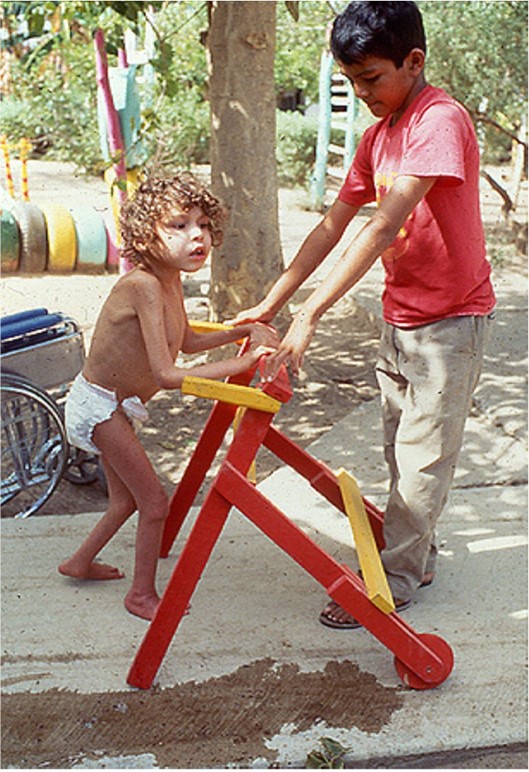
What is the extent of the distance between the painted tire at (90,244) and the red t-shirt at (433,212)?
4.98 metres

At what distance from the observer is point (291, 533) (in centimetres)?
243

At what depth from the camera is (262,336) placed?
8.97ft

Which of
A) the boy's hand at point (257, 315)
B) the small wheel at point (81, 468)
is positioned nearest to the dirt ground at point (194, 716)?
the boy's hand at point (257, 315)

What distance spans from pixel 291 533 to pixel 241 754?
52cm

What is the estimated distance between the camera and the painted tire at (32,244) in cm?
738

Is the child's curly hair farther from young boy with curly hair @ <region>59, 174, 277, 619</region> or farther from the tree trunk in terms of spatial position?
the tree trunk

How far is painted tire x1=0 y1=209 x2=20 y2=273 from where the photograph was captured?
7332 millimetres

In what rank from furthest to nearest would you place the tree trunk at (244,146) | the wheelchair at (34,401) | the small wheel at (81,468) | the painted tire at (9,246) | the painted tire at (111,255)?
the painted tire at (111,255)
the painted tire at (9,246)
the tree trunk at (244,146)
the small wheel at (81,468)
the wheelchair at (34,401)

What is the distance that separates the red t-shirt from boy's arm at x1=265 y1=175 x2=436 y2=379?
0.04 m

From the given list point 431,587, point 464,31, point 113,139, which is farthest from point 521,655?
point 464,31

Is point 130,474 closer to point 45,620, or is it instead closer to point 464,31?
point 45,620

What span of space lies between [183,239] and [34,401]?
4.30 ft

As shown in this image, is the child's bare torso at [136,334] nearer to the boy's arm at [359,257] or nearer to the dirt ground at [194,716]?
the boy's arm at [359,257]

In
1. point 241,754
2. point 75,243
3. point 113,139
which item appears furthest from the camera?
point 75,243
